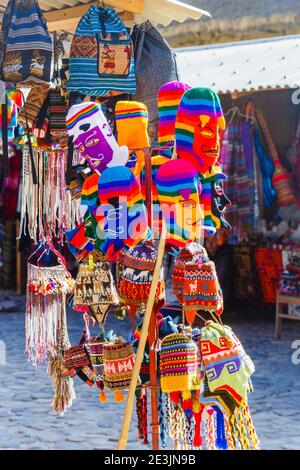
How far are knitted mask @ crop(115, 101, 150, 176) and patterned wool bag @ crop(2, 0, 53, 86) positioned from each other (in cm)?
53

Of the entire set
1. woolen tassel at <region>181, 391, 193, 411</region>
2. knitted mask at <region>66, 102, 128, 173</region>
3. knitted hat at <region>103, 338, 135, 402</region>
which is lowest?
woolen tassel at <region>181, 391, 193, 411</region>

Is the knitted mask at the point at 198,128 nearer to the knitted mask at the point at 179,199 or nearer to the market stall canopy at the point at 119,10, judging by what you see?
the knitted mask at the point at 179,199

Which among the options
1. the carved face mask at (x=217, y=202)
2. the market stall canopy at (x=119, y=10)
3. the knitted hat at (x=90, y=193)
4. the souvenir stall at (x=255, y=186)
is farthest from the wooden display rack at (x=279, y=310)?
the knitted hat at (x=90, y=193)

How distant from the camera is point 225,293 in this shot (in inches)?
324

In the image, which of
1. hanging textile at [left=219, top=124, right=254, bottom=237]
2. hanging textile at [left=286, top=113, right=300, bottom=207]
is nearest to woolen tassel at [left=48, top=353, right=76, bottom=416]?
hanging textile at [left=219, top=124, right=254, bottom=237]

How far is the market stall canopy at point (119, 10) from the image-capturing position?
3590 millimetres

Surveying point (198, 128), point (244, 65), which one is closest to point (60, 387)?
point (198, 128)

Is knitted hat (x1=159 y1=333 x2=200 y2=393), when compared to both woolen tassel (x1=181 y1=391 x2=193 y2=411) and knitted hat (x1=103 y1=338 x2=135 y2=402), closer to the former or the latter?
woolen tassel (x1=181 y1=391 x2=193 y2=411)

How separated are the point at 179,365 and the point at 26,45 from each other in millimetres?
1505

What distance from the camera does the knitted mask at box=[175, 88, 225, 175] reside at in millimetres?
2846

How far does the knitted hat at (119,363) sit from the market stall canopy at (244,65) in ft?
13.4

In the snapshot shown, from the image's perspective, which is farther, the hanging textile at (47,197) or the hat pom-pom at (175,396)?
the hanging textile at (47,197)

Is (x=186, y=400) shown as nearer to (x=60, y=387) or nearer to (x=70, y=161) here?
(x=60, y=387)
